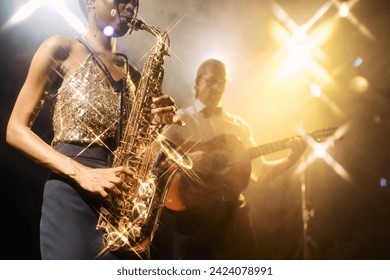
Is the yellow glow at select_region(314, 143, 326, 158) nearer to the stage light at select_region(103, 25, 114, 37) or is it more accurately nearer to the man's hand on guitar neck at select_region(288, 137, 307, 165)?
the man's hand on guitar neck at select_region(288, 137, 307, 165)

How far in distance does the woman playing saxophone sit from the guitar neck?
1.51 metres

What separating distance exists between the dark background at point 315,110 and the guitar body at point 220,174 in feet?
2.43

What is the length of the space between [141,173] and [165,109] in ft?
1.27

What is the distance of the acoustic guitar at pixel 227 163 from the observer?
3180 mm

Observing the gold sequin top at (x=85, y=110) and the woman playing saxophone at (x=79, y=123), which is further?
the gold sequin top at (x=85, y=110)

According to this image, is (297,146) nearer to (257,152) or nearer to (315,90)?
(257,152)

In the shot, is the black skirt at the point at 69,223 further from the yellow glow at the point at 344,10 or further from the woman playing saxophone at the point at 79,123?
the yellow glow at the point at 344,10

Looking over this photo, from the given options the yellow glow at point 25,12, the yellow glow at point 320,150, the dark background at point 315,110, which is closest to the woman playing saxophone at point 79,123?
the yellow glow at point 25,12

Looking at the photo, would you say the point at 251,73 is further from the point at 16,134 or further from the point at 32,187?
the point at 16,134

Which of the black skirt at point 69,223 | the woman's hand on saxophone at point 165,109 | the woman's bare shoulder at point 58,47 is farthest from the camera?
the woman's hand on saxophone at point 165,109

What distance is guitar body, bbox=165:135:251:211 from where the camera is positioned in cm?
317

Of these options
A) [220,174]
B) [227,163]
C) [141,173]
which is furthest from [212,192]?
[141,173]

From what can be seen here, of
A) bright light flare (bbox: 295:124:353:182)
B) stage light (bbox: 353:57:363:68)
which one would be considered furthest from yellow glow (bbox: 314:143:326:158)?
stage light (bbox: 353:57:363:68)

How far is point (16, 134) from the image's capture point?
1.55 m
